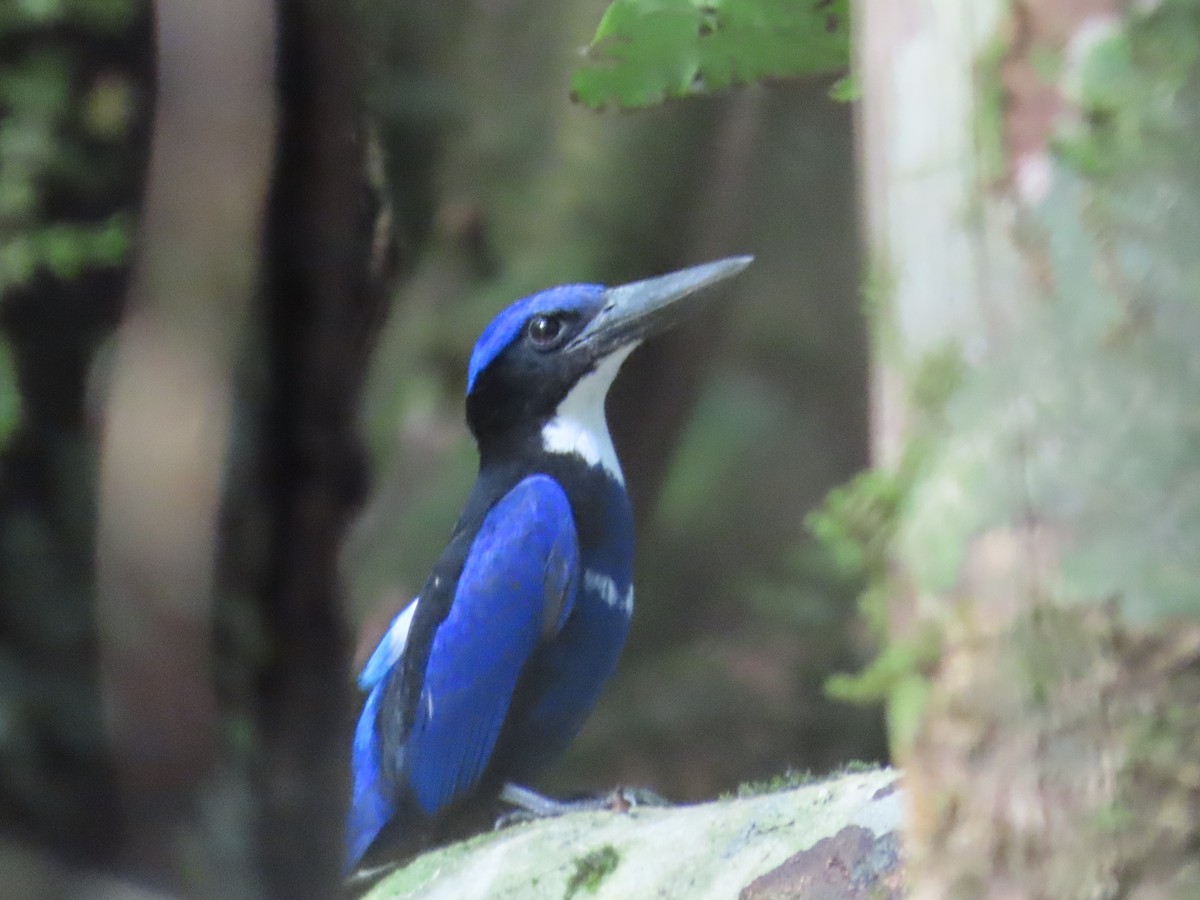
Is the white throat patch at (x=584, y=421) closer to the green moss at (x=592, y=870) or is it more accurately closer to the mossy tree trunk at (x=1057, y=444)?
the green moss at (x=592, y=870)

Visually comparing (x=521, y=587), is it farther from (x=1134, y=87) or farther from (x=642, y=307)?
(x=1134, y=87)

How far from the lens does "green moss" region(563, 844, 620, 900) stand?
0.85 meters

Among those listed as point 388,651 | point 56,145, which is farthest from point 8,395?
point 388,651

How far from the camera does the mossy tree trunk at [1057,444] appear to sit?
0.38 m

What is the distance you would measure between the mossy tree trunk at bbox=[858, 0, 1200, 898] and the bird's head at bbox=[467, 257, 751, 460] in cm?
65

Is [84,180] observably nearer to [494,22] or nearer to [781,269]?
[494,22]

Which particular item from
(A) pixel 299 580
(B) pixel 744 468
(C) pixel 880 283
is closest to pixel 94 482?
(A) pixel 299 580

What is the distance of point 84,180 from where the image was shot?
1289mm

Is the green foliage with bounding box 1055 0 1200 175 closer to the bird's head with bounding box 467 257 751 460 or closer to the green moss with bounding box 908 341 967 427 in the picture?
the green moss with bounding box 908 341 967 427

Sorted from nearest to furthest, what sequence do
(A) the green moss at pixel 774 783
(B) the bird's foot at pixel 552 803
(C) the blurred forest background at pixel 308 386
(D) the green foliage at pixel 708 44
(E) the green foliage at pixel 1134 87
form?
(E) the green foliage at pixel 1134 87 → (D) the green foliage at pixel 708 44 → (B) the bird's foot at pixel 552 803 → (A) the green moss at pixel 774 783 → (C) the blurred forest background at pixel 308 386

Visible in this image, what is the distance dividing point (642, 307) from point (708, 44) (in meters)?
0.26

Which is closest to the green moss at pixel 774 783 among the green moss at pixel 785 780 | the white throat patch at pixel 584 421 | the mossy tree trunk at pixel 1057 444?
the green moss at pixel 785 780

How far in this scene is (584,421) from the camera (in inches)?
43.6

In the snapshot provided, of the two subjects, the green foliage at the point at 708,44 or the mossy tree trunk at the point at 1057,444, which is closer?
the mossy tree trunk at the point at 1057,444
